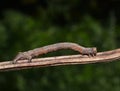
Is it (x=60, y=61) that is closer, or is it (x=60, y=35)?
(x=60, y=61)

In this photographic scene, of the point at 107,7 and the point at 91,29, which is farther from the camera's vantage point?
the point at 107,7

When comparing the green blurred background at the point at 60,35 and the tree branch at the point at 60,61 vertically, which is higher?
the green blurred background at the point at 60,35

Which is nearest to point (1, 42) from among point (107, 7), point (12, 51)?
point (12, 51)

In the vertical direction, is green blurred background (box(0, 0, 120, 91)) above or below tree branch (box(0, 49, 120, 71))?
above

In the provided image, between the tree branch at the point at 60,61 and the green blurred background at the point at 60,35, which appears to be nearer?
the tree branch at the point at 60,61

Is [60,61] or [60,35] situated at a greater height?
[60,35]

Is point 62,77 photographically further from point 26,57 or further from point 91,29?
point 26,57

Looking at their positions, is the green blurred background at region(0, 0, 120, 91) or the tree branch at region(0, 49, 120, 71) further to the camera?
the green blurred background at region(0, 0, 120, 91)

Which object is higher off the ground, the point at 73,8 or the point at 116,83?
the point at 73,8
